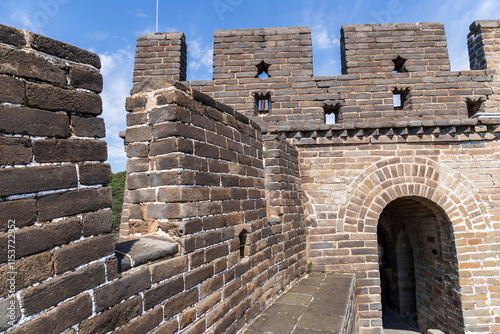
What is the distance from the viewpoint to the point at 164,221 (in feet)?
7.15

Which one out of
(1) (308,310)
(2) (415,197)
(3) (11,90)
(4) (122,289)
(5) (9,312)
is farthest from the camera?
(2) (415,197)

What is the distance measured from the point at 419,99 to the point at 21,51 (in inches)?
231

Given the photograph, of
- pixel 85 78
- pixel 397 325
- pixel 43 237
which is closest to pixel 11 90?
pixel 85 78

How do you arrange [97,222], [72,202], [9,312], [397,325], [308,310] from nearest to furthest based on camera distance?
[9,312], [72,202], [97,222], [308,310], [397,325]

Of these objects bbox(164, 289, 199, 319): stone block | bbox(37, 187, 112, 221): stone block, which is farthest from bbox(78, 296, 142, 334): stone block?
bbox(37, 187, 112, 221): stone block

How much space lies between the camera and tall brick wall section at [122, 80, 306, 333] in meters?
2.17

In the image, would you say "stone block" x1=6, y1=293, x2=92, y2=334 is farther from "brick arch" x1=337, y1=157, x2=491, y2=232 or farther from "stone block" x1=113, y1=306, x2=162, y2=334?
"brick arch" x1=337, y1=157, x2=491, y2=232

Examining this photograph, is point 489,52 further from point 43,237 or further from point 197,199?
point 43,237

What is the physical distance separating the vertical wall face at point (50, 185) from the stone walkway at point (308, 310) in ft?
6.20

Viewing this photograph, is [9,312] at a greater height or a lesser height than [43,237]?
lesser

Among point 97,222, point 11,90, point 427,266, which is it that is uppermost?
point 11,90

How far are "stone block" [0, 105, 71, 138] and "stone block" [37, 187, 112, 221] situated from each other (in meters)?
0.27

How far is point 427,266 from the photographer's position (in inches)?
242

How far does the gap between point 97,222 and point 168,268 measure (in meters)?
0.65
